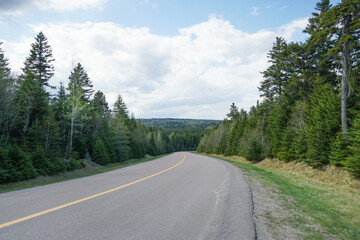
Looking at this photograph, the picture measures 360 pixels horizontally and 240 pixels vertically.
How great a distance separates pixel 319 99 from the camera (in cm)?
1559

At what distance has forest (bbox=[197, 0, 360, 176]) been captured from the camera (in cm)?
1279

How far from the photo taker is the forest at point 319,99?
12789 millimetres

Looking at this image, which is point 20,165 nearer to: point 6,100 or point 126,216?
point 6,100

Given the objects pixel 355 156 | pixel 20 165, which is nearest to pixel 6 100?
pixel 20 165

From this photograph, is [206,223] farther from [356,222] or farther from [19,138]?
[19,138]

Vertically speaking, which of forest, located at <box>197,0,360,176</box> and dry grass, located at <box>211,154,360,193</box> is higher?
forest, located at <box>197,0,360,176</box>

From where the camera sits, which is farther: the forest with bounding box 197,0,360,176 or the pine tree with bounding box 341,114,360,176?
the forest with bounding box 197,0,360,176

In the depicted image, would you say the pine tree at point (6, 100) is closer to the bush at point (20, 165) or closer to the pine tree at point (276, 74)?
the bush at point (20, 165)

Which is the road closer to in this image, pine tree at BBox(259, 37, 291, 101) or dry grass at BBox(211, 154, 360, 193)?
dry grass at BBox(211, 154, 360, 193)

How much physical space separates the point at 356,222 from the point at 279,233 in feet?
9.62

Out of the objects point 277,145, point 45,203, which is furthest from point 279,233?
point 277,145

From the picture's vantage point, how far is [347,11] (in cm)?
1230

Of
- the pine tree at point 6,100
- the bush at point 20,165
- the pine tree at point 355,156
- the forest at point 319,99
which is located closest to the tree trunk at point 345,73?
the forest at point 319,99

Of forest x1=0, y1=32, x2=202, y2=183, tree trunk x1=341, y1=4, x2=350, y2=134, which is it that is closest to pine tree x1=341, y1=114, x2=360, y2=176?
tree trunk x1=341, y1=4, x2=350, y2=134
